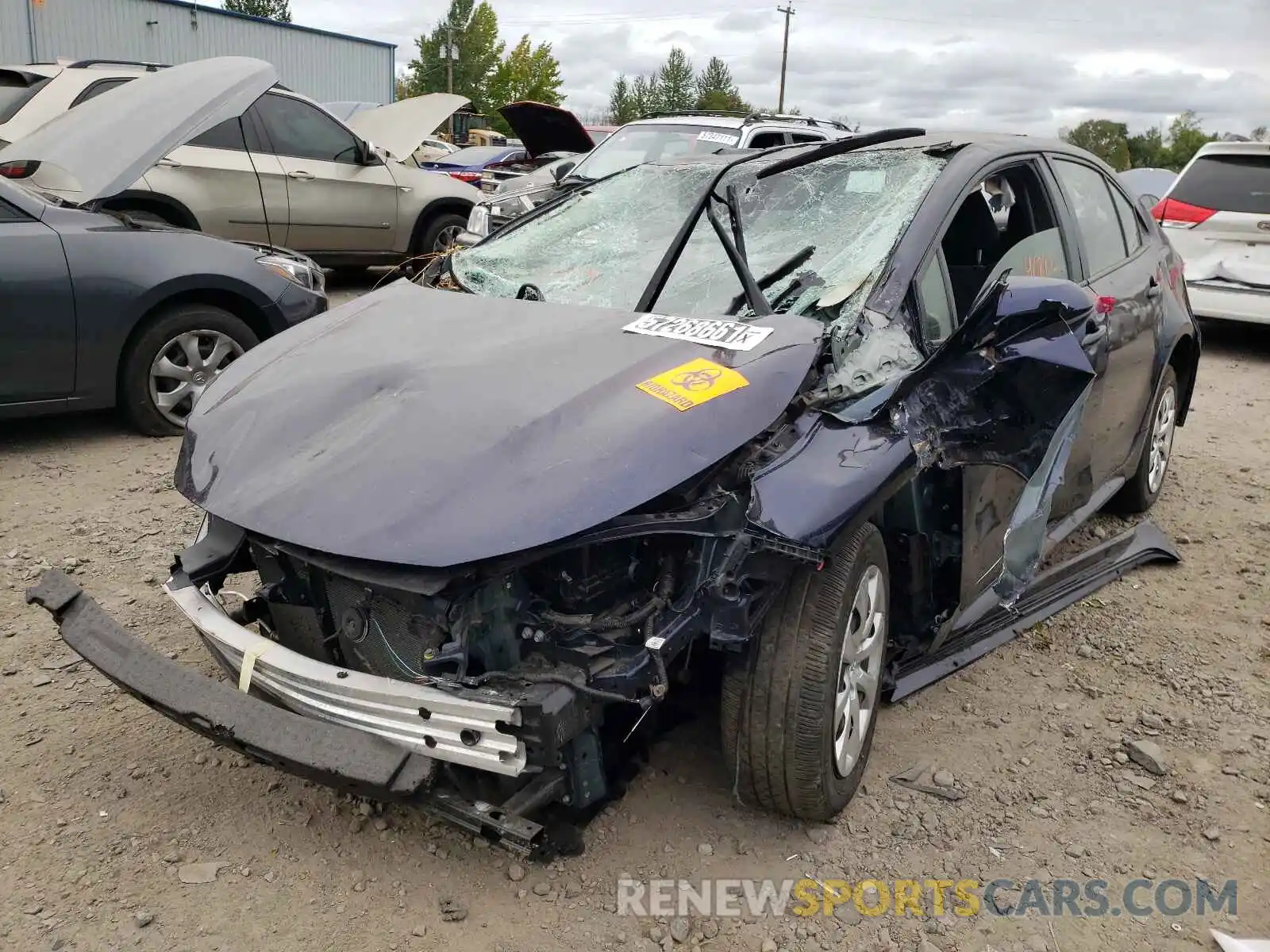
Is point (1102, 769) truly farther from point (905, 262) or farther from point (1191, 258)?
point (1191, 258)

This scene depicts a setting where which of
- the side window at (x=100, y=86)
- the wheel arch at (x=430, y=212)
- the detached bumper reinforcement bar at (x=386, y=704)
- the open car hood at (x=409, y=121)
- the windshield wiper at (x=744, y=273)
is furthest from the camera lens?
the wheel arch at (x=430, y=212)

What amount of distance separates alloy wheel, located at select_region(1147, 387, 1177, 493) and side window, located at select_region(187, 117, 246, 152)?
6.60 meters

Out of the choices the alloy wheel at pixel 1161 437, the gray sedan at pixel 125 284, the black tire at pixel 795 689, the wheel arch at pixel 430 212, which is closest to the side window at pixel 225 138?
the wheel arch at pixel 430 212

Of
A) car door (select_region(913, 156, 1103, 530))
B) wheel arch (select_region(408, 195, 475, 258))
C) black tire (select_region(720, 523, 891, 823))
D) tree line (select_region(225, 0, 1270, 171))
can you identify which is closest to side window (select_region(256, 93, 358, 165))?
wheel arch (select_region(408, 195, 475, 258))

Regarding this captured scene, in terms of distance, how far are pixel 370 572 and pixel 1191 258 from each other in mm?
8252

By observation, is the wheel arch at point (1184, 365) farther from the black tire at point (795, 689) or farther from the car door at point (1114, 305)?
the black tire at point (795, 689)

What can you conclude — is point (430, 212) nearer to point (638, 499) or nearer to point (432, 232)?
point (432, 232)

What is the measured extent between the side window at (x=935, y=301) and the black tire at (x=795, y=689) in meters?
0.73

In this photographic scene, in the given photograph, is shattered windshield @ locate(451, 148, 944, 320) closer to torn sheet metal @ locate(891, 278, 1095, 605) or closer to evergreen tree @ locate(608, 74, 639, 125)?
torn sheet metal @ locate(891, 278, 1095, 605)

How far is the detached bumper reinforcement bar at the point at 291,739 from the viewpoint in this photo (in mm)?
1997

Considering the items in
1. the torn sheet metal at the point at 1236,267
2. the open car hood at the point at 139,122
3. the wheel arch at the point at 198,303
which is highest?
the open car hood at the point at 139,122

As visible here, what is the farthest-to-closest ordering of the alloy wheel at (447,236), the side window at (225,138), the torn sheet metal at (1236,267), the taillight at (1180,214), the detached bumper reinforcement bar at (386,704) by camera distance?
the alloy wheel at (447,236), the taillight at (1180,214), the torn sheet metal at (1236,267), the side window at (225,138), the detached bumper reinforcement bar at (386,704)

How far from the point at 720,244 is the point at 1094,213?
170cm

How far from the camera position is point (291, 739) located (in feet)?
6.80
